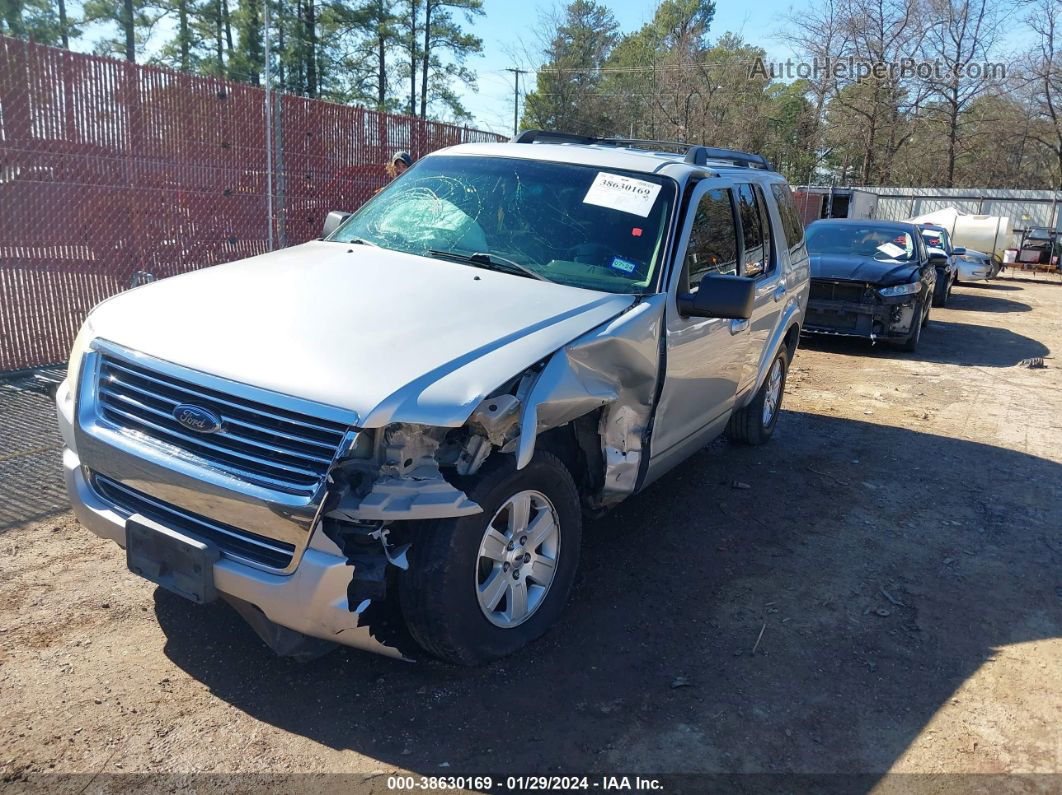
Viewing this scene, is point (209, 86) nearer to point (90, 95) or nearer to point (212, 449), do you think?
point (90, 95)

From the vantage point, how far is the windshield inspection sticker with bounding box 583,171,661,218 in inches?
164

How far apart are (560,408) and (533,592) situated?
823mm

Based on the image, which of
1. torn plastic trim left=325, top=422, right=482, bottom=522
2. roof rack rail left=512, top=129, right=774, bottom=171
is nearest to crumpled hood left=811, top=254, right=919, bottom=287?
roof rack rail left=512, top=129, right=774, bottom=171

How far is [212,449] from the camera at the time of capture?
2793 millimetres

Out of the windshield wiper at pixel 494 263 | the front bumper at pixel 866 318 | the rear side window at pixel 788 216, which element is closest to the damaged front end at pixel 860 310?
the front bumper at pixel 866 318

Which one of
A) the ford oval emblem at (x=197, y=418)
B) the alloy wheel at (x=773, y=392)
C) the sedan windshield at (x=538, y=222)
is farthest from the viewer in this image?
the alloy wheel at (x=773, y=392)

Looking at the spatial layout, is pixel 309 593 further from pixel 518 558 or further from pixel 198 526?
pixel 518 558

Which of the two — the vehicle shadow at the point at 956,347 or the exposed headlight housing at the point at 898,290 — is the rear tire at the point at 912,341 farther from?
the exposed headlight housing at the point at 898,290

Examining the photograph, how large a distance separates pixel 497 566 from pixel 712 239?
2.42 meters

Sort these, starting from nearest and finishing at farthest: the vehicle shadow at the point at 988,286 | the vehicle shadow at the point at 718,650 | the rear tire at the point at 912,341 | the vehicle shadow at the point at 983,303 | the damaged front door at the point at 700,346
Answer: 1. the vehicle shadow at the point at 718,650
2. the damaged front door at the point at 700,346
3. the rear tire at the point at 912,341
4. the vehicle shadow at the point at 983,303
5. the vehicle shadow at the point at 988,286

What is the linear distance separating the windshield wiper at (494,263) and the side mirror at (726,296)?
76 cm

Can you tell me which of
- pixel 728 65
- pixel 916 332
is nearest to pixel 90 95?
pixel 916 332

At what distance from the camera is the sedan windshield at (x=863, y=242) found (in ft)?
38.7

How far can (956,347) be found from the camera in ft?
40.1
